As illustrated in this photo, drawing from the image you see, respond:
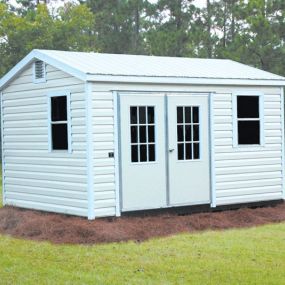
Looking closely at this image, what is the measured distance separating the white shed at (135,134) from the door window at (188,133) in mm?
18

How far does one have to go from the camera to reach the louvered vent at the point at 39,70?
42.9 ft

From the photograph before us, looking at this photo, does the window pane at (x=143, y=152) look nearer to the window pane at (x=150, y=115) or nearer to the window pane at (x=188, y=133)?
the window pane at (x=150, y=115)

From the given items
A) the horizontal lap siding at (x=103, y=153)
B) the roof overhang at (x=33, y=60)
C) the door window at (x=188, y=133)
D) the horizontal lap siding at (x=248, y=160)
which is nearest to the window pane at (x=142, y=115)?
the horizontal lap siding at (x=103, y=153)

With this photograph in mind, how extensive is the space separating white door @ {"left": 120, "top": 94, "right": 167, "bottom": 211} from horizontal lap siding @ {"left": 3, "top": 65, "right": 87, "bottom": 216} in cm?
72

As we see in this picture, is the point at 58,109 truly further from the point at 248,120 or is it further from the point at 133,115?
the point at 248,120

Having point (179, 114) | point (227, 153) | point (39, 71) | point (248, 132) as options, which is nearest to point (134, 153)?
point (179, 114)

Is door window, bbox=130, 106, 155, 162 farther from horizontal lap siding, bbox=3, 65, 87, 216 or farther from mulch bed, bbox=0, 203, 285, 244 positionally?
mulch bed, bbox=0, 203, 285, 244

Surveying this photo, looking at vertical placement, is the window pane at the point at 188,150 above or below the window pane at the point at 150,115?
below

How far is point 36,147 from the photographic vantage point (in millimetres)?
13312

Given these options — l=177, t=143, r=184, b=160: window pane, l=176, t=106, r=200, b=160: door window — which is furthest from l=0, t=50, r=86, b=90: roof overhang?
l=177, t=143, r=184, b=160: window pane

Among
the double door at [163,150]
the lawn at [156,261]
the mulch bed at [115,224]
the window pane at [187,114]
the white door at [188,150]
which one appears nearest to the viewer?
the lawn at [156,261]

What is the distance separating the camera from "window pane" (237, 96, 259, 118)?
13.9 m

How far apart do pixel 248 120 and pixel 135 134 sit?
8.83 feet

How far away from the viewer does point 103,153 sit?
39.1 ft
